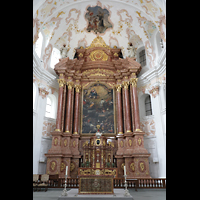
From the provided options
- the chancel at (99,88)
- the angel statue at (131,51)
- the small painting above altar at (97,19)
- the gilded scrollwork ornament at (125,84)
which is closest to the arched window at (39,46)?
the chancel at (99,88)

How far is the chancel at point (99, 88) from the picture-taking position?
12680mm

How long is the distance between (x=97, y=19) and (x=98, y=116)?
324 inches

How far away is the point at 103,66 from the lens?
16359 mm

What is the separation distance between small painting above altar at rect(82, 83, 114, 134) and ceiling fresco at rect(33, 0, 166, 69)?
13.1ft

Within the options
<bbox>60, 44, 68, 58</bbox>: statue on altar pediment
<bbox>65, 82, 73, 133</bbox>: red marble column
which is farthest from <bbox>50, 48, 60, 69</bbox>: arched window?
<bbox>65, 82, 73, 133</bbox>: red marble column

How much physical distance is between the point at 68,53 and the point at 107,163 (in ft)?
33.7

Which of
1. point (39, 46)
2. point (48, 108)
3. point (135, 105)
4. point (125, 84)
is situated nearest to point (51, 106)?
point (48, 108)

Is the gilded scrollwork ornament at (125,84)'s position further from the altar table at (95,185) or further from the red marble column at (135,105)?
the altar table at (95,185)

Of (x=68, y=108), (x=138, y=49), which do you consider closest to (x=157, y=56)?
(x=138, y=49)

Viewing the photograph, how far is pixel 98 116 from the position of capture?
14.7m

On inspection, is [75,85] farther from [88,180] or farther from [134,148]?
[88,180]

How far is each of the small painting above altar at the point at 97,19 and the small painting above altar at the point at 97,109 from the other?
16.2 feet

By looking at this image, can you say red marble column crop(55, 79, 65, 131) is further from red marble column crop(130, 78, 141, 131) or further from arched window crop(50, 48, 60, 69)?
red marble column crop(130, 78, 141, 131)

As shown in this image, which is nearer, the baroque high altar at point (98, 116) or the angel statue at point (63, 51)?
the baroque high altar at point (98, 116)
